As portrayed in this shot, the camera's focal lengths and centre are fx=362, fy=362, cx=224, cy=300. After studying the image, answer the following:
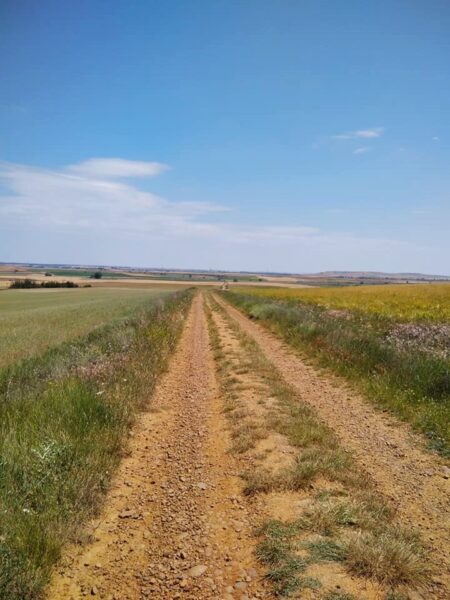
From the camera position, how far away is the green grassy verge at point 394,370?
713cm

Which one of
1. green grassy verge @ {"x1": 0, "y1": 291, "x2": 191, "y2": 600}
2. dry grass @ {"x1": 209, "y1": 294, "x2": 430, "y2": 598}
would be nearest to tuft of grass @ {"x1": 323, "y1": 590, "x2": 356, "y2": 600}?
dry grass @ {"x1": 209, "y1": 294, "x2": 430, "y2": 598}

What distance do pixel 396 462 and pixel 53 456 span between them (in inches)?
199

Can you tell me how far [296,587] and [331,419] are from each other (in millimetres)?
4647

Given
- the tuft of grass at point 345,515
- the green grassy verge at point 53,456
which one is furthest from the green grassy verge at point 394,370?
the green grassy verge at point 53,456

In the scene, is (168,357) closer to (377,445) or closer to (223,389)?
(223,389)

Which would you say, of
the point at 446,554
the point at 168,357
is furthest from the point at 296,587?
the point at 168,357

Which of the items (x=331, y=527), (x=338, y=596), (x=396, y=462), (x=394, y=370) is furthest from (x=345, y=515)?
(x=394, y=370)

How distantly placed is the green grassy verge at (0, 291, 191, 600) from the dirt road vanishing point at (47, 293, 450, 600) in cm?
26

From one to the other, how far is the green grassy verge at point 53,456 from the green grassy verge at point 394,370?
5567mm

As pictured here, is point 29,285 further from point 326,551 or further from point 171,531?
point 326,551

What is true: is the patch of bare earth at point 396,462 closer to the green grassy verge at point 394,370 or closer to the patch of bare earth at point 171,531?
the green grassy verge at point 394,370

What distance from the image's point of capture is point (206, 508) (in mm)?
4496

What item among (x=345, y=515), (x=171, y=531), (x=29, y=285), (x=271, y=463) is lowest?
(x=29, y=285)

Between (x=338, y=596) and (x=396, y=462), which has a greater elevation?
(x=338, y=596)
